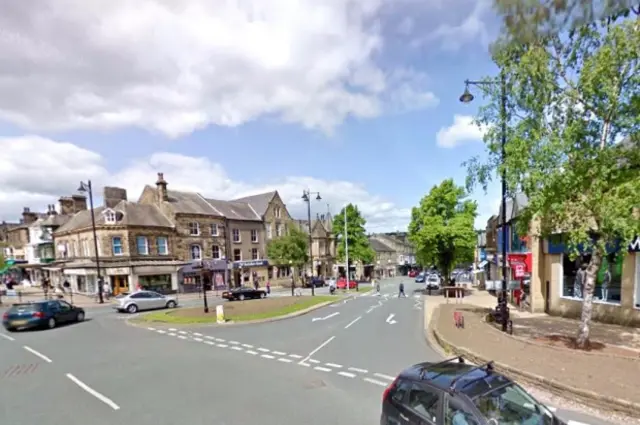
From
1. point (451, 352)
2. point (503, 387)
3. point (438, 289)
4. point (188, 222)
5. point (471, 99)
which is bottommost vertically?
point (438, 289)

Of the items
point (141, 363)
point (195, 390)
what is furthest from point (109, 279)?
point (195, 390)

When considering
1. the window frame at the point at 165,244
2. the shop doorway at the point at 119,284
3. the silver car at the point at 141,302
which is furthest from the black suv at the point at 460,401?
the window frame at the point at 165,244

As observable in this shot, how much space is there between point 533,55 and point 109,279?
37149 millimetres

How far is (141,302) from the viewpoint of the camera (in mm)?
22922

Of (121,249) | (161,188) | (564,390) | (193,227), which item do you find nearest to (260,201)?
(193,227)

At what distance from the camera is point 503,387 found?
4.83 metres

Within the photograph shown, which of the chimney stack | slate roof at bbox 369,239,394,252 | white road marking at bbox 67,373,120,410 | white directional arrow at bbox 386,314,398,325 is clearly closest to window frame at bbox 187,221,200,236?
the chimney stack

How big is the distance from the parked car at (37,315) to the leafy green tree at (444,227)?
84.8ft

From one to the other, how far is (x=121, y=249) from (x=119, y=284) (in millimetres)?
3465

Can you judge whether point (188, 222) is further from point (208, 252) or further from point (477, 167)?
point (477, 167)

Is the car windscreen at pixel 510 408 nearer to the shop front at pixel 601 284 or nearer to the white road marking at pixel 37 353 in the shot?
the shop front at pixel 601 284

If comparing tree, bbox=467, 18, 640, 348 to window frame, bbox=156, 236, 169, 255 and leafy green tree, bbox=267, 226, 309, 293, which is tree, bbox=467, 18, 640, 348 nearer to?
leafy green tree, bbox=267, 226, 309, 293

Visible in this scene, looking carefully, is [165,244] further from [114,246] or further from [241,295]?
[241,295]

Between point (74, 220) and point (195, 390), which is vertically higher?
point (74, 220)
